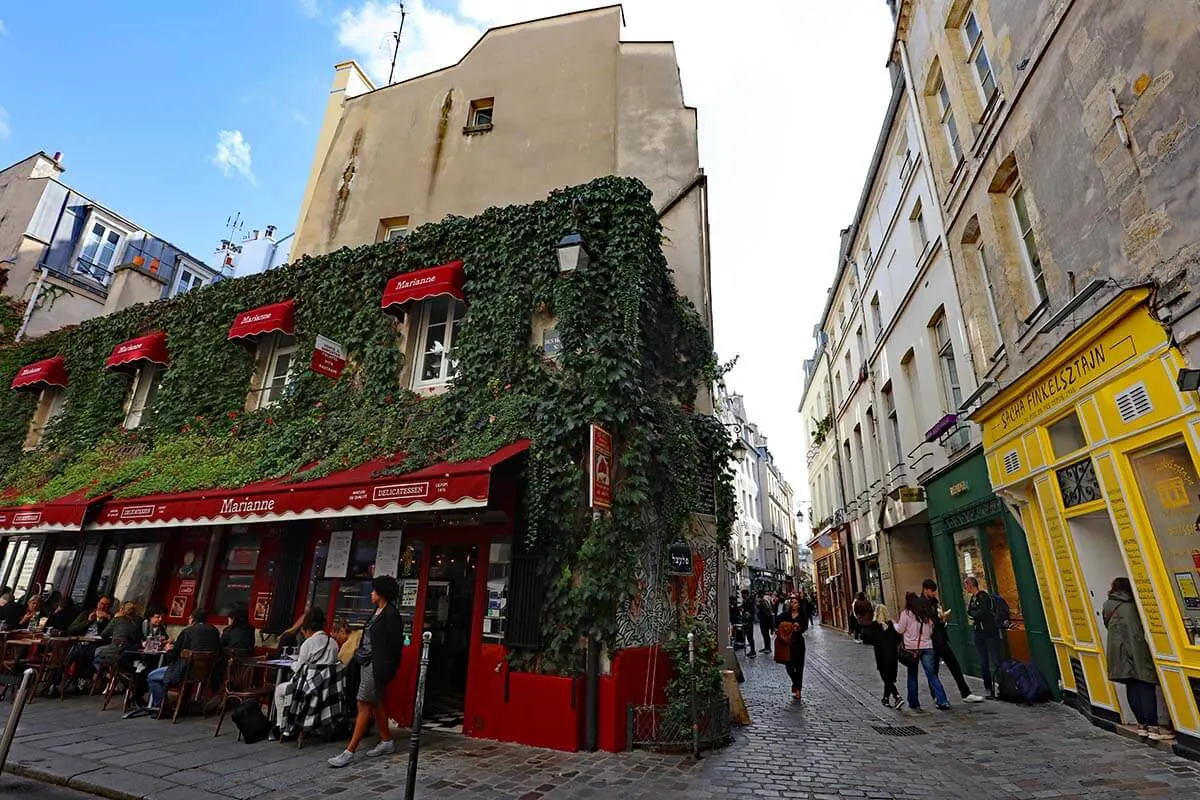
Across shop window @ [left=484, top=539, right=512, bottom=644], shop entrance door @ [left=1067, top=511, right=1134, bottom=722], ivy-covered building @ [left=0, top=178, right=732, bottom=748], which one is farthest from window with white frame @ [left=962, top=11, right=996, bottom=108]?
shop window @ [left=484, top=539, right=512, bottom=644]

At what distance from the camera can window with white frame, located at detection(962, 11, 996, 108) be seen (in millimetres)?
9562

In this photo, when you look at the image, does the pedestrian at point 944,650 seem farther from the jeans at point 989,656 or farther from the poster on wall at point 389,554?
the poster on wall at point 389,554

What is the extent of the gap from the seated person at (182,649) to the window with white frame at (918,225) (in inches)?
575

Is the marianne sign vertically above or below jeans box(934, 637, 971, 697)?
above

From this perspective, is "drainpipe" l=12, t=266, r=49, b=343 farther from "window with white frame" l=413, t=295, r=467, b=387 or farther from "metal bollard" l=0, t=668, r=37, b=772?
"metal bollard" l=0, t=668, r=37, b=772

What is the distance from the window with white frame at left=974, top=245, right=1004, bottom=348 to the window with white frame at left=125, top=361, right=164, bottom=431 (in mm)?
15629

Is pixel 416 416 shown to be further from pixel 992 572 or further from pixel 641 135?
pixel 992 572

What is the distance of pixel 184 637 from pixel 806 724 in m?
7.92

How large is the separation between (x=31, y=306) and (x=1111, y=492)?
74.6ft

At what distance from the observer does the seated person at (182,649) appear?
7066 millimetres

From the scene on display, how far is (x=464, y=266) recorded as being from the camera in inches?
344

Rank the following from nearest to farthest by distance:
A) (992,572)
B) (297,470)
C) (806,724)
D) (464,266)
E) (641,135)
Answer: (806,724) < (297,470) < (464,266) < (992,572) < (641,135)

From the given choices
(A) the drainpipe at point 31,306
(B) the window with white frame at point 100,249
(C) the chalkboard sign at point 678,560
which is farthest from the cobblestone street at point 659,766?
(B) the window with white frame at point 100,249

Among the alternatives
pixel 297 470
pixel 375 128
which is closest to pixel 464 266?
pixel 297 470
